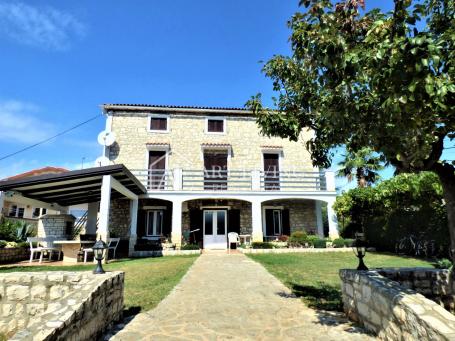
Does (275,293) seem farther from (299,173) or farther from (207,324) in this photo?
(299,173)

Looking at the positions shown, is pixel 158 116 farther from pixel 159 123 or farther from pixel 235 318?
pixel 235 318

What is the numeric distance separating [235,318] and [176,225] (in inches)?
451

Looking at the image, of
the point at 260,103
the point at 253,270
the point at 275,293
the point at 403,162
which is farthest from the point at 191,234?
the point at 403,162

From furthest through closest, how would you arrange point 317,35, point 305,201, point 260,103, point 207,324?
point 305,201 < point 260,103 < point 207,324 < point 317,35

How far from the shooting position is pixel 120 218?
17.6 m

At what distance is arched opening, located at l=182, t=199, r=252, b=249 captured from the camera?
1772cm

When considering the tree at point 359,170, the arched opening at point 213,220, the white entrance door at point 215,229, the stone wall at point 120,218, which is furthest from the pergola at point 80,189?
the tree at point 359,170

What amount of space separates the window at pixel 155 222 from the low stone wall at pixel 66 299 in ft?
41.5

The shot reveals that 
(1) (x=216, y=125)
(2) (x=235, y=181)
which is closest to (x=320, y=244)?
(2) (x=235, y=181)

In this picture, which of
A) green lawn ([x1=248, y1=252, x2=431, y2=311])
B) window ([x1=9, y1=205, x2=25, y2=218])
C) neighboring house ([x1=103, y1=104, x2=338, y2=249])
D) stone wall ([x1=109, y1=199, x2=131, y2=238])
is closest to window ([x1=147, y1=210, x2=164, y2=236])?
neighboring house ([x1=103, y1=104, x2=338, y2=249])

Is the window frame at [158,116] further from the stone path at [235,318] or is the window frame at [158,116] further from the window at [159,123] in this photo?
the stone path at [235,318]

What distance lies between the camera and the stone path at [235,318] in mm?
4129

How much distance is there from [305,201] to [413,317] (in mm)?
16039

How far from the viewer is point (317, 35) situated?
365 centimetres
